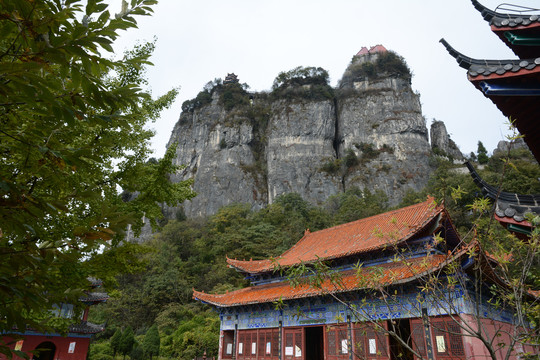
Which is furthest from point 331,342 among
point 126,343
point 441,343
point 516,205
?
point 126,343

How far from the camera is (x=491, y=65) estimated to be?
18.0ft

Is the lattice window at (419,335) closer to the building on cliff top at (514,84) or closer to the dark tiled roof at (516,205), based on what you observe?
the building on cliff top at (514,84)

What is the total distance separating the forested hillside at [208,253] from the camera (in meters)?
26.4

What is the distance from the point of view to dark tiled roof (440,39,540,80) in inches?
195

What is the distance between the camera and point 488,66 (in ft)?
18.0

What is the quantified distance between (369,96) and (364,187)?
57.1 ft

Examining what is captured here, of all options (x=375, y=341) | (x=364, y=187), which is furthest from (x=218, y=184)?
(x=375, y=341)

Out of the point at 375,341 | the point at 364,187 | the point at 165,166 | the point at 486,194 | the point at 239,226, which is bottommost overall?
the point at 375,341

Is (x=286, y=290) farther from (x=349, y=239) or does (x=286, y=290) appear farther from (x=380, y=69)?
(x=380, y=69)

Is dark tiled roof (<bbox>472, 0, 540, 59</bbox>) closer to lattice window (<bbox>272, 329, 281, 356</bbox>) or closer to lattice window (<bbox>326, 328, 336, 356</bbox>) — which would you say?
lattice window (<bbox>326, 328, 336, 356</bbox>)

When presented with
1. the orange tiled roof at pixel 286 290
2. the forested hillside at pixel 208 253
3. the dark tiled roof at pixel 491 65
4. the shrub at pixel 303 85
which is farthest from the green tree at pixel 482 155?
the dark tiled roof at pixel 491 65

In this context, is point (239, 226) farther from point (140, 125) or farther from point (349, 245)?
point (140, 125)

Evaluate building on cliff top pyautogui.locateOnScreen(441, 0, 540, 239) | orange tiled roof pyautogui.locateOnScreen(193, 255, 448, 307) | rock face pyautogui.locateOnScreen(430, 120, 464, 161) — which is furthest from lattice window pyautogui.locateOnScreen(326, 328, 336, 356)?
rock face pyautogui.locateOnScreen(430, 120, 464, 161)

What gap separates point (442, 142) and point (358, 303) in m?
52.4
